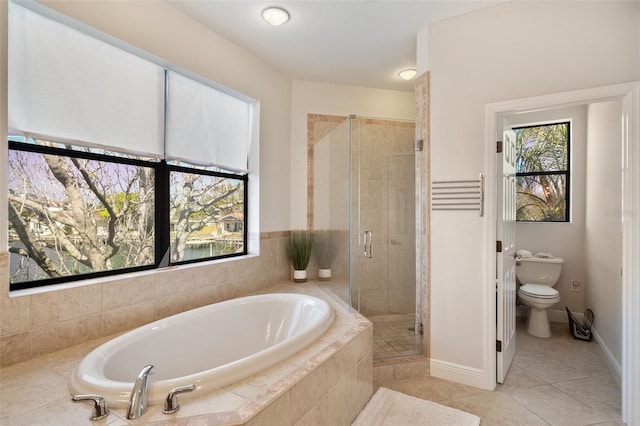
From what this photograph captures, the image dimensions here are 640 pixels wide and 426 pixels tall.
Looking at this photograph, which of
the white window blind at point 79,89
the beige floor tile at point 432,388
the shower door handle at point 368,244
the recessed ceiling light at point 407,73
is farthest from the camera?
the recessed ceiling light at point 407,73

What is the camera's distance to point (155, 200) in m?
2.27

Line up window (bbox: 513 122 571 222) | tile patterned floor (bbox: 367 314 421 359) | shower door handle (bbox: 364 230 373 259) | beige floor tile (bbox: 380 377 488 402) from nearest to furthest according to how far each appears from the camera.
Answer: beige floor tile (bbox: 380 377 488 402)
tile patterned floor (bbox: 367 314 421 359)
shower door handle (bbox: 364 230 373 259)
window (bbox: 513 122 571 222)

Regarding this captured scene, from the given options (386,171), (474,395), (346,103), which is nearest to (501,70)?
(386,171)

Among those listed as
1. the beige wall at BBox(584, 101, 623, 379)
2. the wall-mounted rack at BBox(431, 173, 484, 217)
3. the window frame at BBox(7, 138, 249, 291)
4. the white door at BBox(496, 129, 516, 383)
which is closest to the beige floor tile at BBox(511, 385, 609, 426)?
the white door at BBox(496, 129, 516, 383)

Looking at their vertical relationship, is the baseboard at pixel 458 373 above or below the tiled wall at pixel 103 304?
below

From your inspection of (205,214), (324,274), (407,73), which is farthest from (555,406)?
(407,73)

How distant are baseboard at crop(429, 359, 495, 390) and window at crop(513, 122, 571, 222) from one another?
230 centimetres

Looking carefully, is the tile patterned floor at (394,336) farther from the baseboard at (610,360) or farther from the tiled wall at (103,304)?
the baseboard at (610,360)

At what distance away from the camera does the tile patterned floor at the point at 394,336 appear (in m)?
2.46

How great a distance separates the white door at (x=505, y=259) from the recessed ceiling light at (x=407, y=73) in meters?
1.22

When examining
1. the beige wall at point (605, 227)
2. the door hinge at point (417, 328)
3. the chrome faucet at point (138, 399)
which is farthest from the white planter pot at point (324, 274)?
the beige wall at point (605, 227)

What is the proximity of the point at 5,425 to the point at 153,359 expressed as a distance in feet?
2.26

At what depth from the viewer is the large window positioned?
1.63 metres

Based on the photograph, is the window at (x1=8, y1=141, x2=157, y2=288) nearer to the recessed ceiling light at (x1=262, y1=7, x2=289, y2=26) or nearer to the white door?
the recessed ceiling light at (x1=262, y1=7, x2=289, y2=26)
